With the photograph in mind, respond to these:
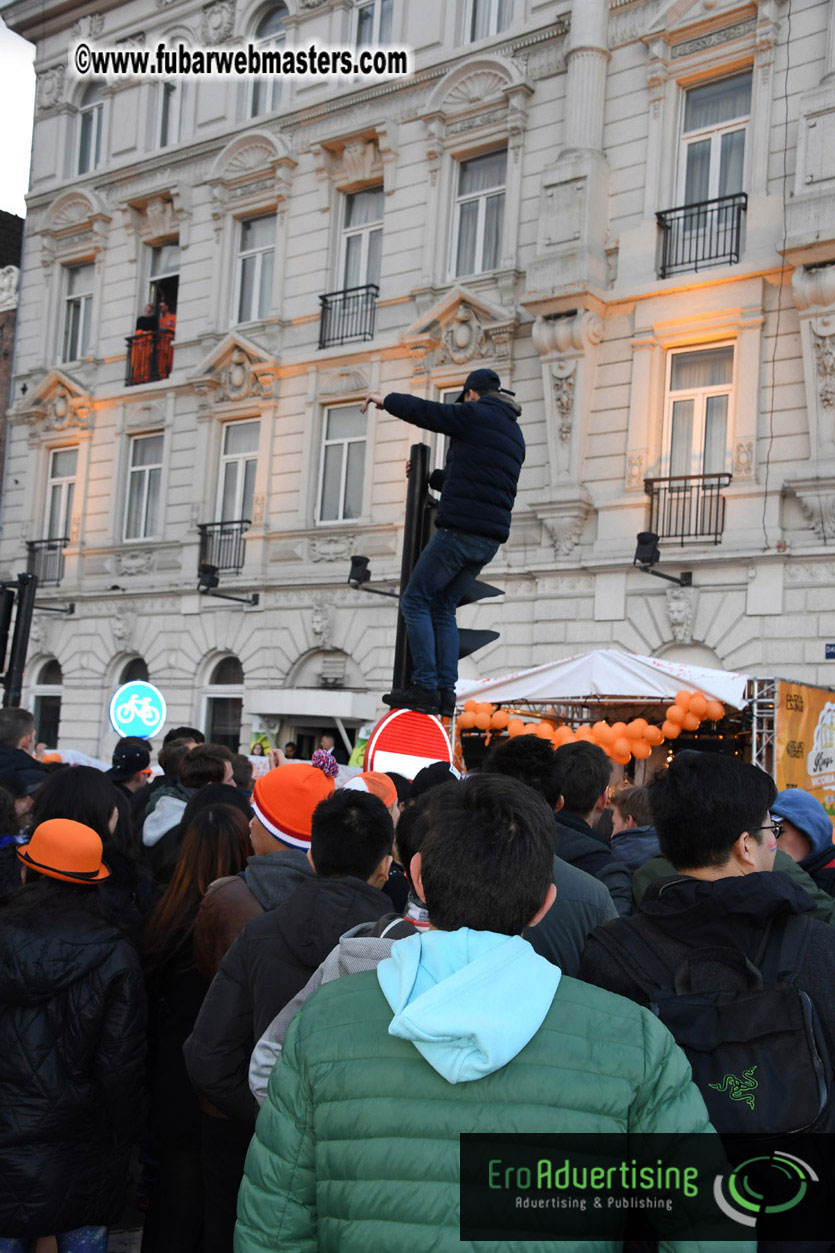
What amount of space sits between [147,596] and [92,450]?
363 centimetres

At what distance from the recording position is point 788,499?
15.0 metres

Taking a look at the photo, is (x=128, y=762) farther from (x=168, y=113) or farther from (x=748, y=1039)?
(x=168, y=113)

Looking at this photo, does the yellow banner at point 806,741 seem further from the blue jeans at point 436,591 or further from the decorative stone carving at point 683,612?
the blue jeans at point 436,591

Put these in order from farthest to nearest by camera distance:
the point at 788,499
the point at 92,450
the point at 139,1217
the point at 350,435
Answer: the point at 92,450 < the point at 350,435 < the point at 788,499 < the point at 139,1217

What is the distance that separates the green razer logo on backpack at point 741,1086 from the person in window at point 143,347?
22.0 m

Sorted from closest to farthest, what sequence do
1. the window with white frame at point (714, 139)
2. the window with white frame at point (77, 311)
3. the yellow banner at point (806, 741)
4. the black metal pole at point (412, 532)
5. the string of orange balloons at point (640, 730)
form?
the black metal pole at point (412, 532) < the yellow banner at point (806, 741) < the string of orange balloons at point (640, 730) < the window with white frame at point (714, 139) < the window with white frame at point (77, 311)

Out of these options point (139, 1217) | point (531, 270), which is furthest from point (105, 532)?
point (139, 1217)

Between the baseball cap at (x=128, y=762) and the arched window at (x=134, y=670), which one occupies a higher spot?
the arched window at (x=134, y=670)

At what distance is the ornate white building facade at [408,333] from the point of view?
50.6ft

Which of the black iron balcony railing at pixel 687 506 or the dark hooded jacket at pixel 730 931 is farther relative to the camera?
the black iron balcony railing at pixel 687 506

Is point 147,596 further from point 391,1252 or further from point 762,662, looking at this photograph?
point 391,1252

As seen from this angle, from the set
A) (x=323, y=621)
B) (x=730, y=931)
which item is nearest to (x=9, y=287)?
(x=323, y=621)

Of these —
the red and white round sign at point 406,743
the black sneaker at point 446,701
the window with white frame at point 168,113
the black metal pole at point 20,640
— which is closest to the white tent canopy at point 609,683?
the black metal pole at point 20,640

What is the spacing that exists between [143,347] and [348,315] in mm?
5068
